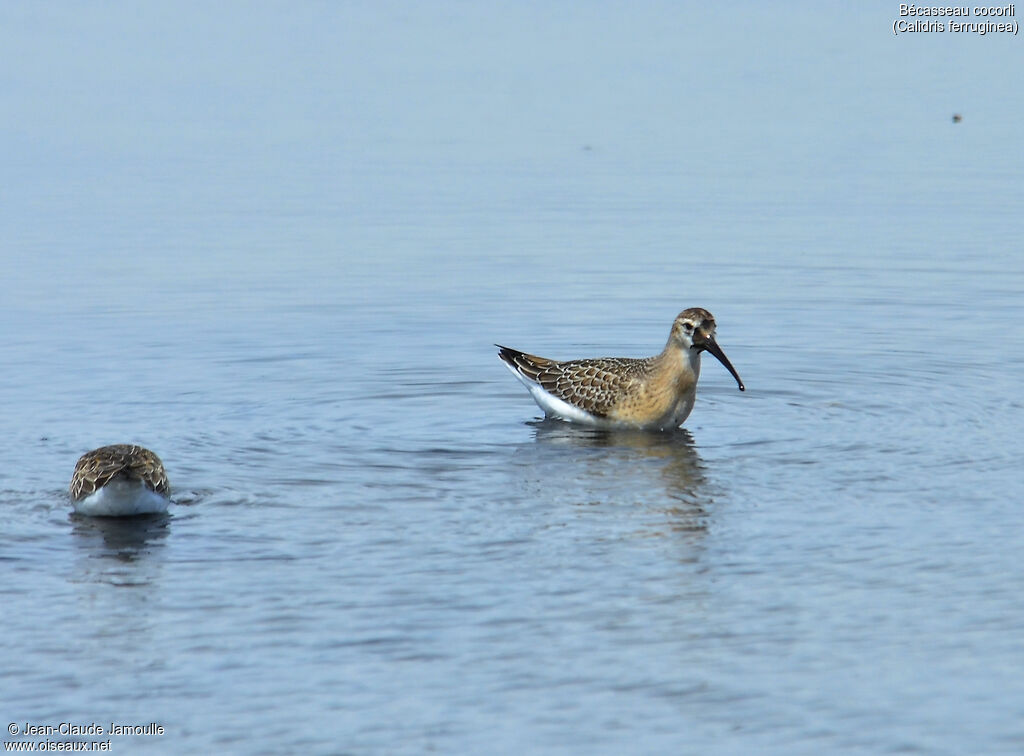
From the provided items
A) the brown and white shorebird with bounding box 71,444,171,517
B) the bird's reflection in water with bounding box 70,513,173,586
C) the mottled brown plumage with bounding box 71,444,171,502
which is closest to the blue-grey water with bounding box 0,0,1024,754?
the bird's reflection in water with bounding box 70,513,173,586

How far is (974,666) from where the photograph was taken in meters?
10.1

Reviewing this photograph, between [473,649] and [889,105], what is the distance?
26.2m

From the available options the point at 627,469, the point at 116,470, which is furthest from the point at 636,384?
the point at 116,470

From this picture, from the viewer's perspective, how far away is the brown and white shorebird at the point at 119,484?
1298cm

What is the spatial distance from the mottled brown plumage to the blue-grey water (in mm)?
328

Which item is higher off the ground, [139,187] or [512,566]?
[139,187]

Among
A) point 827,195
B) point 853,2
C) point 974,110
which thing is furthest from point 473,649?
point 853,2

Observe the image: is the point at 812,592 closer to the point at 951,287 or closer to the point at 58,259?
the point at 951,287

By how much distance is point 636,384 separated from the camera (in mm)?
16828

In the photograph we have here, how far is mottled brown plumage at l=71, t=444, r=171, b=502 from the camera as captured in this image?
13.0 m

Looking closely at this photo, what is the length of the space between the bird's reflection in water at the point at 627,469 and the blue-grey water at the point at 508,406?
7cm

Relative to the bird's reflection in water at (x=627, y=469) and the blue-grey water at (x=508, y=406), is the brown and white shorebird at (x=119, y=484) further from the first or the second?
the bird's reflection in water at (x=627, y=469)

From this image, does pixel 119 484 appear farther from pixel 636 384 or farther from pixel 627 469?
pixel 636 384

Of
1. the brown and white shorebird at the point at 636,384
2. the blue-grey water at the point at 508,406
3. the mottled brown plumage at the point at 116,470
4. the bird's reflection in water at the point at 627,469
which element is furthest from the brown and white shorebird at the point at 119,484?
the brown and white shorebird at the point at 636,384
